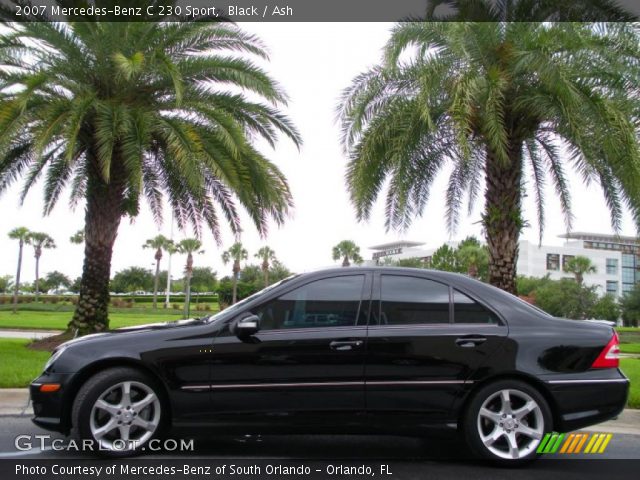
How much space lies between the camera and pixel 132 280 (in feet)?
309

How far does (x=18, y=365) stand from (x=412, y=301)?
7124 mm

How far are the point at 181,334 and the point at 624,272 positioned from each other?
12414cm

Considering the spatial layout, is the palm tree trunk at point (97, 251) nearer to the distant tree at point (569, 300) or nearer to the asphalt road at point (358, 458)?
the asphalt road at point (358, 458)

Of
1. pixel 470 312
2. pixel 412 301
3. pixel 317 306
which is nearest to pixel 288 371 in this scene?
pixel 317 306

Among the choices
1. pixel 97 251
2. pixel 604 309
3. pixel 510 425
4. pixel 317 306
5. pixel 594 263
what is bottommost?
pixel 510 425

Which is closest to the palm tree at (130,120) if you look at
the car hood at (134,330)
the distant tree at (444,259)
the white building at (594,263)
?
the car hood at (134,330)

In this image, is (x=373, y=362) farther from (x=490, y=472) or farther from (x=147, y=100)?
(x=147, y=100)

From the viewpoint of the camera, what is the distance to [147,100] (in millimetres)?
13383

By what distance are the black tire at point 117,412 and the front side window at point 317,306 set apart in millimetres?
1016

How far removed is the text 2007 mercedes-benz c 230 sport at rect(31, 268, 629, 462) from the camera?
15.8 ft

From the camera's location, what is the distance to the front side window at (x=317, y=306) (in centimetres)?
504

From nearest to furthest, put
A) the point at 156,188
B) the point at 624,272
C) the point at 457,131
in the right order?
the point at 457,131 < the point at 156,188 < the point at 624,272

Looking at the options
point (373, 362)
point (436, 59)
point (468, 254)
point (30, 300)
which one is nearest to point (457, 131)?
point (436, 59)

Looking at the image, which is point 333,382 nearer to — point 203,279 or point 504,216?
point 504,216
